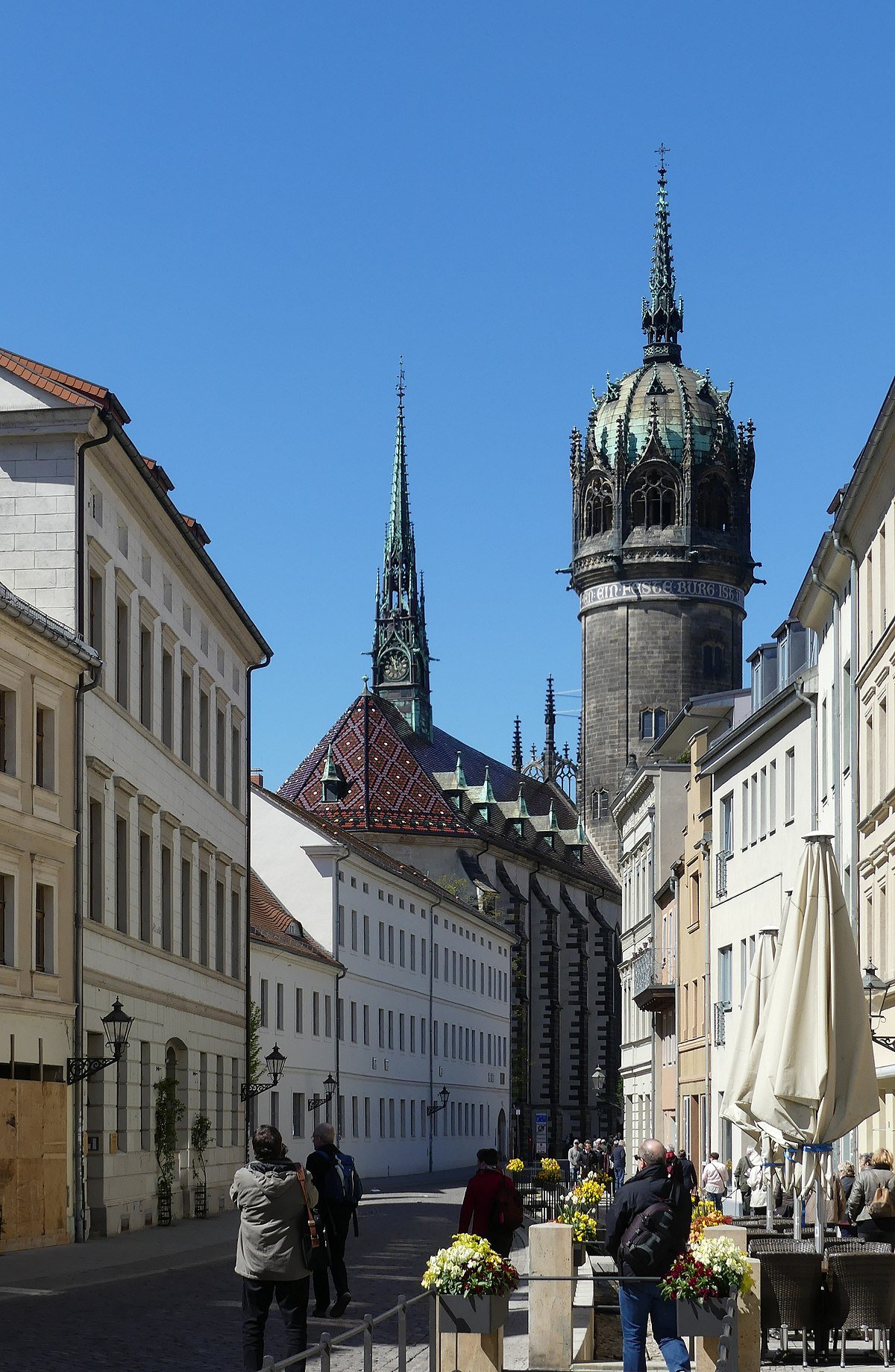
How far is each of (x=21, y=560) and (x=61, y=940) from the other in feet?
17.8

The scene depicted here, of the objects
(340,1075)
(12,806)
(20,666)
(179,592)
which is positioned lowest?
(340,1075)

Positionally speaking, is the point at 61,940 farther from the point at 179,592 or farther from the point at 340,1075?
the point at 340,1075

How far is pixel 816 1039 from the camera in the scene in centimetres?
1675

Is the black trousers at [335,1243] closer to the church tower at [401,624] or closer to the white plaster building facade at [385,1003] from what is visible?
the white plaster building facade at [385,1003]

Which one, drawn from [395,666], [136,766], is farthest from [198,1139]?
[395,666]

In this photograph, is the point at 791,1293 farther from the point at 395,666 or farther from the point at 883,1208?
the point at 395,666

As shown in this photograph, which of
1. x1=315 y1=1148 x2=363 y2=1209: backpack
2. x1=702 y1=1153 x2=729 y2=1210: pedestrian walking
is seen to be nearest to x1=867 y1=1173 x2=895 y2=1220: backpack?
x1=315 y1=1148 x2=363 y2=1209: backpack

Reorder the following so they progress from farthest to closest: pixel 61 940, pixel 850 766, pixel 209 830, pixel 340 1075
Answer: pixel 340 1075 < pixel 209 830 < pixel 850 766 < pixel 61 940

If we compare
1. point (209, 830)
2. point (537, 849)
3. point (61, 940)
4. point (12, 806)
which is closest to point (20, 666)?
point (12, 806)

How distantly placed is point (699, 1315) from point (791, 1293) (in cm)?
Answer: 222

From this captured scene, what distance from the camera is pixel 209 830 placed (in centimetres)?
4366

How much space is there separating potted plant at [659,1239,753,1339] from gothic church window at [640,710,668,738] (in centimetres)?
10237

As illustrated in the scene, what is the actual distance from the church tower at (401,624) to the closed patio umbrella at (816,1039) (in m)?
114

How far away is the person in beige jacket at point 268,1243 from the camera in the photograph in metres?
12.9
